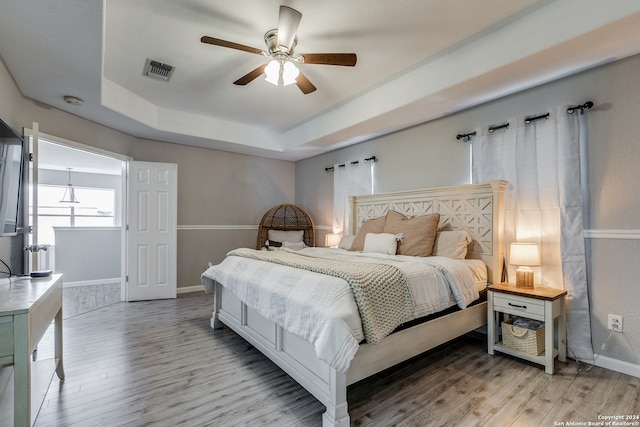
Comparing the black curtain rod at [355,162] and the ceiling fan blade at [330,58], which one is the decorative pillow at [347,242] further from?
the ceiling fan blade at [330,58]

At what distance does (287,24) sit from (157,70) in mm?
1718

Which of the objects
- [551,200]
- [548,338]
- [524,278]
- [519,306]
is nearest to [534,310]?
[519,306]

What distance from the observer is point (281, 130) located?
16.8 feet

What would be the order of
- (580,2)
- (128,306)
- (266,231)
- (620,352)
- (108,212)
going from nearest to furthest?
1. (580,2)
2. (620,352)
3. (128,306)
4. (266,231)
5. (108,212)

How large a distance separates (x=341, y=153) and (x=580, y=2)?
3.44m

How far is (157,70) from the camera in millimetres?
3051

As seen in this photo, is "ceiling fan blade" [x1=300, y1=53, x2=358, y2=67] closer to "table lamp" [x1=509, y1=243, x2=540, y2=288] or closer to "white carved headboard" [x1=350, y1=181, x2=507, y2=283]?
"white carved headboard" [x1=350, y1=181, x2=507, y2=283]

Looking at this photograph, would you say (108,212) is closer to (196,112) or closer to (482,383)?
(196,112)

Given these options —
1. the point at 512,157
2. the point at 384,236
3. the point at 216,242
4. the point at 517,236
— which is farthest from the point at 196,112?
the point at 517,236

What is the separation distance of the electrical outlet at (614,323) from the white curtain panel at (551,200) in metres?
0.12

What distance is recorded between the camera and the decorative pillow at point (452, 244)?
9.71 ft

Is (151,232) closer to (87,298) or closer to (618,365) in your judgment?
(87,298)

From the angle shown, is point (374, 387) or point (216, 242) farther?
point (216, 242)

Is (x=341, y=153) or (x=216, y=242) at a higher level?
(x=341, y=153)
